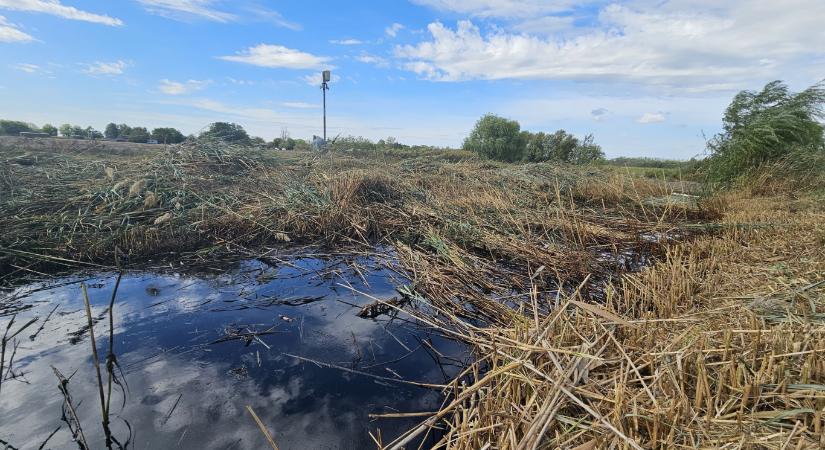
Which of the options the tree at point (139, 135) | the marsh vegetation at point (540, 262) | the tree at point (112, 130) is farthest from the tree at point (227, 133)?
the tree at point (112, 130)

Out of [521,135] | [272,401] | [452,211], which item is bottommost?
[272,401]

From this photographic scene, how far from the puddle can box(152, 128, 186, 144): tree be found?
1836cm

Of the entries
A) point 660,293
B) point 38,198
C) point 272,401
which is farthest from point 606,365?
point 38,198

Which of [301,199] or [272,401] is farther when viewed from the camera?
[301,199]

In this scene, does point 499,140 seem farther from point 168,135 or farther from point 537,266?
point 537,266

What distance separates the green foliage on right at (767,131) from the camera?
34.1 feet

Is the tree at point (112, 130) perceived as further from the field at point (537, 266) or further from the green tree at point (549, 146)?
the green tree at point (549, 146)

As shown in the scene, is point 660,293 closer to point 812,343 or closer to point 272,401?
point 812,343

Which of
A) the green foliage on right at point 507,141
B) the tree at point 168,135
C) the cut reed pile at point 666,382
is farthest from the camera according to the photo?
the green foliage on right at point 507,141

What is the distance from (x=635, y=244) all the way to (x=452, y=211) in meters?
3.16

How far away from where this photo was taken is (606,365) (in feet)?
7.67

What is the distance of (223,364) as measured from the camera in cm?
312

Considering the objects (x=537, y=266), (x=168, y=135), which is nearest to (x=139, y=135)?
(x=168, y=135)

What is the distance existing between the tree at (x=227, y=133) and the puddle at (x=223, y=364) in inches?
263
